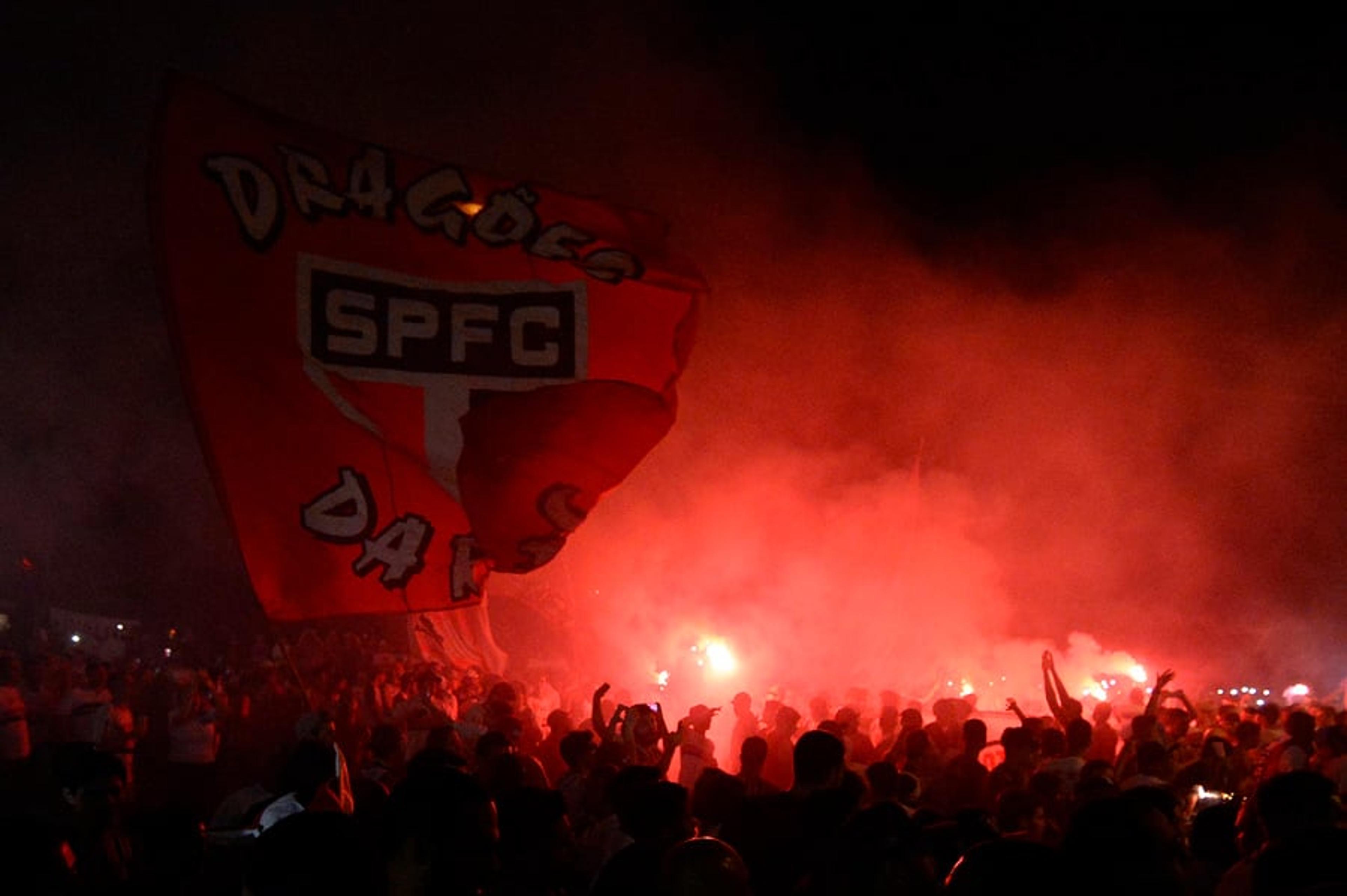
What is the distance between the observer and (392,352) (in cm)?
461

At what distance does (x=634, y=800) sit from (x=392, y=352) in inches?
90.7

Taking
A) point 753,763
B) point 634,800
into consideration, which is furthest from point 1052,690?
point 634,800

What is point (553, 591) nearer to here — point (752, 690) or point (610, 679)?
point (610, 679)

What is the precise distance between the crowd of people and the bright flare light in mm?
6609

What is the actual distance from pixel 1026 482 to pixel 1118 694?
383cm

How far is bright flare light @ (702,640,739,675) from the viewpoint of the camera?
14555 millimetres

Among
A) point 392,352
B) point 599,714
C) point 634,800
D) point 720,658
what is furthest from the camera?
point 720,658

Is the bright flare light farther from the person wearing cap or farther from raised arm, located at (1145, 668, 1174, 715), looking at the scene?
raised arm, located at (1145, 668, 1174, 715)

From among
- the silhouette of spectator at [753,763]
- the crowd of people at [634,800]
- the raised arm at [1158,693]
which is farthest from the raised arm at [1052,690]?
the silhouette of spectator at [753,763]

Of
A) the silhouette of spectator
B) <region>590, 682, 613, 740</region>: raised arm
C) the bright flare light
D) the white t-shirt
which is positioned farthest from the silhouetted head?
the bright flare light

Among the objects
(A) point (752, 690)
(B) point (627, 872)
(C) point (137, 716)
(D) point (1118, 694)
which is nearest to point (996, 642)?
(D) point (1118, 694)

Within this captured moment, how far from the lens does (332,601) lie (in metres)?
4.25

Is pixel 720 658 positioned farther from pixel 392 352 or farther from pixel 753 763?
pixel 392 352

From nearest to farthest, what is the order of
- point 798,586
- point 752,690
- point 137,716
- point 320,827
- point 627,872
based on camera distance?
1. point 320,827
2. point 627,872
3. point 137,716
4. point 752,690
5. point 798,586
